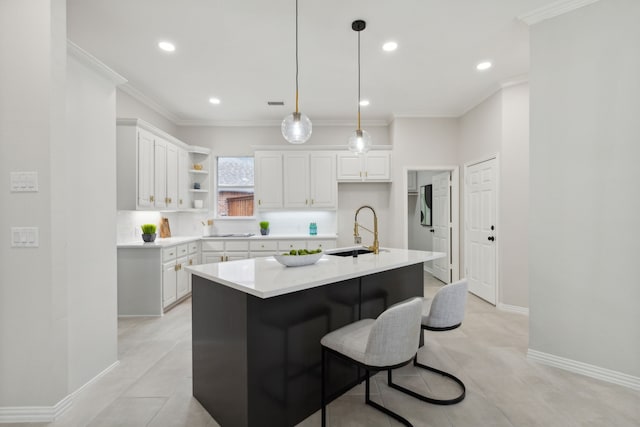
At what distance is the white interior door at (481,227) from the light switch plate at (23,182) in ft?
15.5

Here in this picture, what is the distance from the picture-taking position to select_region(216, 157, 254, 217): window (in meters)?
5.60

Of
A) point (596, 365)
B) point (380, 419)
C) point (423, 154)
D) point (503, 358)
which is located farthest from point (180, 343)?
point (423, 154)

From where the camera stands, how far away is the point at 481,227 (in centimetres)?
443

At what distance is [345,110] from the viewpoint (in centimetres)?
499

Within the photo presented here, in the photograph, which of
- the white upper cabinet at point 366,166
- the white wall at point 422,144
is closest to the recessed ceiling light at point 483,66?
the white wall at point 422,144

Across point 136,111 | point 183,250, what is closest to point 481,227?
point 183,250

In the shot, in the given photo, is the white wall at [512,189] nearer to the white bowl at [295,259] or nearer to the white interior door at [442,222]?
the white interior door at [442,222]

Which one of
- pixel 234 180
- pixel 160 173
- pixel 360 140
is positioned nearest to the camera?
pixel 360 140

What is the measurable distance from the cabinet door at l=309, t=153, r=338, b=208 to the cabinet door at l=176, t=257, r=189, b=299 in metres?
2.23

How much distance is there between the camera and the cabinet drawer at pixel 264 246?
491 cm

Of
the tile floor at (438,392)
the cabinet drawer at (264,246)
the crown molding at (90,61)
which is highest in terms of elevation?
the crown molding at (90,61)

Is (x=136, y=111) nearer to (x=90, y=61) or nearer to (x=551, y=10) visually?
(x=90, y=61)

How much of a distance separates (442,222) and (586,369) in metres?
3.34

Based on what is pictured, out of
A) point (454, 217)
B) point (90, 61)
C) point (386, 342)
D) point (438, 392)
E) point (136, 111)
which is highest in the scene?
point (136, 111)
